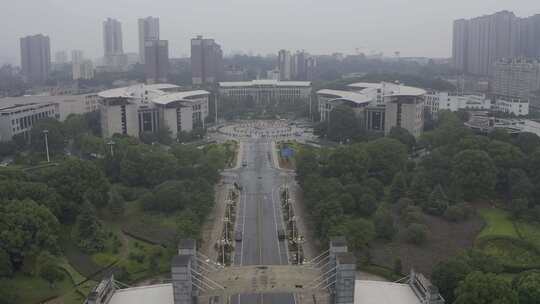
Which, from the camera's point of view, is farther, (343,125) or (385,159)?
(343,125)

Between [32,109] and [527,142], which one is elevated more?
[32,109]

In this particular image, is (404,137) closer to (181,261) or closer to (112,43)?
(181,261)

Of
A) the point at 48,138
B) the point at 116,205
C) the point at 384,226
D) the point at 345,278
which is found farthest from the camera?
the point at 48,138

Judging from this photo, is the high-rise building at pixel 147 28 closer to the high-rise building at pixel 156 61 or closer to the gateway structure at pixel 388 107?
the high-rise building at pixel 156 61

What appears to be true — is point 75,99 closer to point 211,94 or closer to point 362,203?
point 211,94

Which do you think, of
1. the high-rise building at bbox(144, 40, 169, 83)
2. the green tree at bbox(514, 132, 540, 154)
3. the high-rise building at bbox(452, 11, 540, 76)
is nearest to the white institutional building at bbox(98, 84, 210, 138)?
the green tree at bbox(514, 132, 540, 154)

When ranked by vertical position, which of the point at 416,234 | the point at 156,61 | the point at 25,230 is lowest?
the point at 416,234

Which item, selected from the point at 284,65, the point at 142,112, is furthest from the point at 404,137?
the point at 284,65
